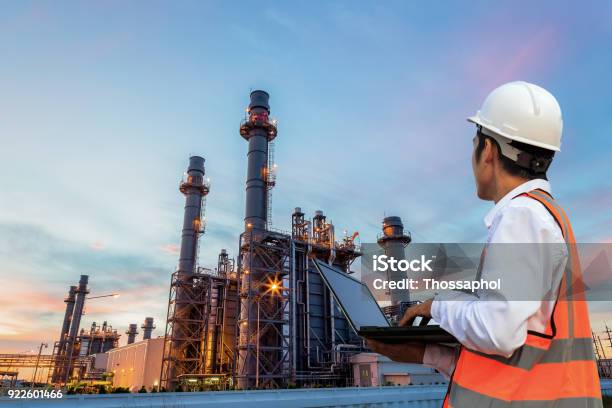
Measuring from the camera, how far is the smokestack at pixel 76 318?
204 feet

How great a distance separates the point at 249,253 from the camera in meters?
30.2

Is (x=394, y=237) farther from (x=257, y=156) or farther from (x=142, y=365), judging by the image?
(x=142, y=365)

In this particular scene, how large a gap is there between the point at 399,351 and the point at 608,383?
1655 cm

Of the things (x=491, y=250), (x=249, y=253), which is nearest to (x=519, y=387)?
(x=491, y=250)

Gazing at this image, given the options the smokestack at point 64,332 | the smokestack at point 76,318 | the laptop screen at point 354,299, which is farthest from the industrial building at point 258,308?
the laptop screen at point 354,299

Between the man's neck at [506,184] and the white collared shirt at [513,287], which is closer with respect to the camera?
the white collared shirt at [513,287]

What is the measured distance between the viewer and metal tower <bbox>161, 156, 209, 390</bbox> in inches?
1452

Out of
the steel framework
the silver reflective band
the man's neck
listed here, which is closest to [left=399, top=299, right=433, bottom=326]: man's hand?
the silver reflective band

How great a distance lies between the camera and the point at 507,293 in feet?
3.65

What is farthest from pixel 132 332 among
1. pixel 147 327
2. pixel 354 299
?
pixel 354 299

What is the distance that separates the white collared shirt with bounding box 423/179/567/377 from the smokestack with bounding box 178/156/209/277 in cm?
4047

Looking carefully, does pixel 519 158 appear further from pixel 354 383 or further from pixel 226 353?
pixel 226 353

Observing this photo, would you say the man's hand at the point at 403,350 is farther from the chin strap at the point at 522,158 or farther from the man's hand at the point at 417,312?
the chin strap at the point at 522,158

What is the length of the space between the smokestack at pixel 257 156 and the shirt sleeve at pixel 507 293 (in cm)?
3000
